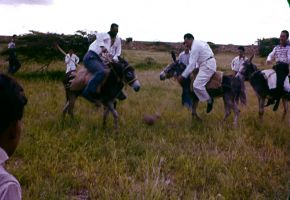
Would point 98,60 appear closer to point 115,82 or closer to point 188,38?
point 115,82

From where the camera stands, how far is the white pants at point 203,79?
34.8ft

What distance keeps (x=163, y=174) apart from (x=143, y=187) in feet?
2.42

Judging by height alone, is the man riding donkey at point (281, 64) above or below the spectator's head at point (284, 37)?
below

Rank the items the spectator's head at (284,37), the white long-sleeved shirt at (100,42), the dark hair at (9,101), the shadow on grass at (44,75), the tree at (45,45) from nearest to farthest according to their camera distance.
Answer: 1. the dark hair at (9,101)
2. the white long-sleeved shirt at (100,42)
3. the spectator's head at (284,37)
4. the shadow on grass at (44,75)
5. the tree at (45,45)

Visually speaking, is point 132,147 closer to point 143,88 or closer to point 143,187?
point 143,187

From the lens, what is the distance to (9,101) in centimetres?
204

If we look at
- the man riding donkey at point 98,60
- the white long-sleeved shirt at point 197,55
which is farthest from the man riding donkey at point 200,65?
the man riding donkey at point 98,60

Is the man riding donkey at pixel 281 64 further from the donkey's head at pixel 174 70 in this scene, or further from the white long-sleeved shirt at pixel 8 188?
the white long-sleeved shirt at pixel 8 188

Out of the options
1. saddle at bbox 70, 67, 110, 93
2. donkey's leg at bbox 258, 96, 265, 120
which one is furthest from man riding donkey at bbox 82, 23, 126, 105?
donkey's leg at bbox 258, 96, 265, 120

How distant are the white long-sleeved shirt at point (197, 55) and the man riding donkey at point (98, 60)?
1.79 meters

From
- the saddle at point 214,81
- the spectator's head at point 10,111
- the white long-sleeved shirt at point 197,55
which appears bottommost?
the saddle at point 214,81

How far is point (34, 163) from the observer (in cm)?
654

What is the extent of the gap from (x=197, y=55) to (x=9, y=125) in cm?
898

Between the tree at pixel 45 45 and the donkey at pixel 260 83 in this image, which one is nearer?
the donkey at pixel 260 83
